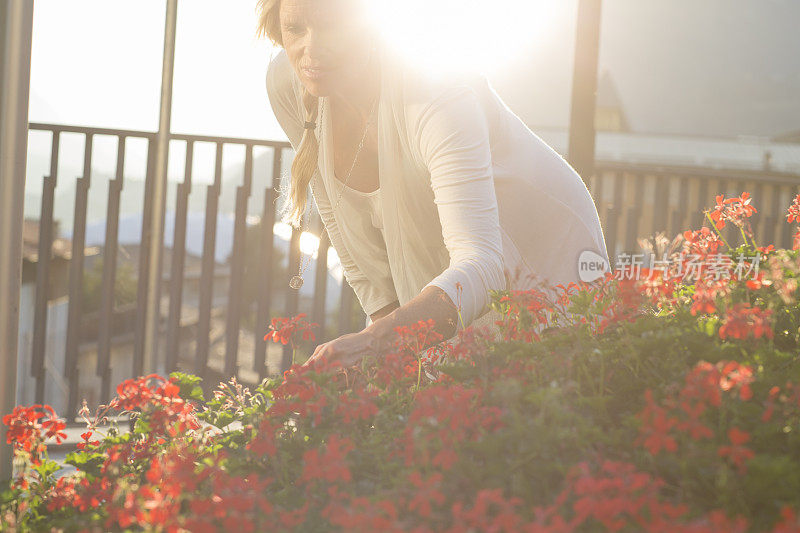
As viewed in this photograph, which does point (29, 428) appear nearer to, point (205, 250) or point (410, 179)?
point (410, 179)

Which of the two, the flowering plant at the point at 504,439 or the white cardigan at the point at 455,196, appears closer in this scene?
the flowering plant at the point at 504,439

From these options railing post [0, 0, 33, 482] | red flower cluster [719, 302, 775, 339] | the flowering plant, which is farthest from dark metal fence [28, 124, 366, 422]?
red flower cluster [719, 302, 775, 339]

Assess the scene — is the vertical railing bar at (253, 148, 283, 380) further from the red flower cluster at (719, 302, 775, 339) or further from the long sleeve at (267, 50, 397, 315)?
the red flower cluster at (719, 302, 775, 339)

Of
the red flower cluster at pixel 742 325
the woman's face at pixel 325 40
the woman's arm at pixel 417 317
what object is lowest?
the woman's arm at pixel 417 317

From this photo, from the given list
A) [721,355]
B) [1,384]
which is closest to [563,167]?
[721,355]

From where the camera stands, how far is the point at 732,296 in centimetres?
125

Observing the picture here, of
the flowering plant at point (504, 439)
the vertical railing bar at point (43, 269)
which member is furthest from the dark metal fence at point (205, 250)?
the flowering plant at point (504, 439)

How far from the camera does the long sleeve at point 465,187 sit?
1.37 m

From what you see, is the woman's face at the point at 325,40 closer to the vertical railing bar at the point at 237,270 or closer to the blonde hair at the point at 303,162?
the blonde hair at the point at 303,162

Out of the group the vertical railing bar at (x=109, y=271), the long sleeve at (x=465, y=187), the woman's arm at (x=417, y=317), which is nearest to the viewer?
the woman's arm at (x=417, y=317)

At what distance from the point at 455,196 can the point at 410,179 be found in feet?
0.93

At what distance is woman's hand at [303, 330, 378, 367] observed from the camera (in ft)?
3.72

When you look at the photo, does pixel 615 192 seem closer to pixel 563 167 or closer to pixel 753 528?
pixel 563 167

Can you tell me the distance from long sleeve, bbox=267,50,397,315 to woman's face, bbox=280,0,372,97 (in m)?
0.30
